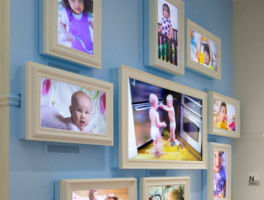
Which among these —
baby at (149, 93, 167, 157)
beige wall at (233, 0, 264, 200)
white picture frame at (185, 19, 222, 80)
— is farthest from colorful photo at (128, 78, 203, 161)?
beige wall at (233, 0, 264, 200)

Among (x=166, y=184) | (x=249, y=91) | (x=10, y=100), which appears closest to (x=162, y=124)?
(x=166, y=184)

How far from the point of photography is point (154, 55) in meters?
3.89

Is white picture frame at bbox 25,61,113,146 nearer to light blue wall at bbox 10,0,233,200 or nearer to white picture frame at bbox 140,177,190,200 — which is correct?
light blue wall at bbox 10,0,233,200

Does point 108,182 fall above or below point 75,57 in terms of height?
below

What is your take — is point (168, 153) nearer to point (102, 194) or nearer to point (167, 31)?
point (102, 194)

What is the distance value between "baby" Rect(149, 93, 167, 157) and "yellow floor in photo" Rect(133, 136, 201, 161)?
0.19ft

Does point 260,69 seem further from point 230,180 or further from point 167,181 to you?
point 167,181

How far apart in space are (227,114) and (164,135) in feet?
4.91

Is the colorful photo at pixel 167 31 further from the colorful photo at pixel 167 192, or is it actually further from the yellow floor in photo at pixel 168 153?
→ the colorful photo at pixel 167 192

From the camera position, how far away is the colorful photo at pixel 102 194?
9.88 feet

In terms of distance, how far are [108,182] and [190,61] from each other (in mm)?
1833

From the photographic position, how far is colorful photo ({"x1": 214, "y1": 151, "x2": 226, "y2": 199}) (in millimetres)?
4898

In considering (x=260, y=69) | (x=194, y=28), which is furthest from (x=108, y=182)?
(x=260, y=69)

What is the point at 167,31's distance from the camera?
13.6 feet
